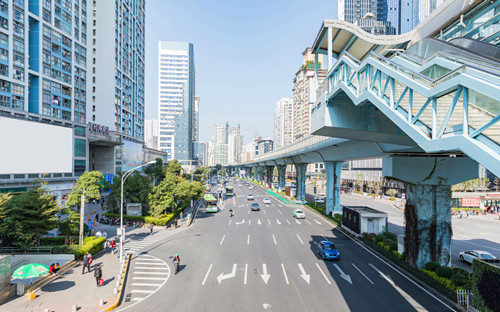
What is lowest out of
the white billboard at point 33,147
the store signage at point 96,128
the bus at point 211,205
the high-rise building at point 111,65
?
the bus at point 211,205

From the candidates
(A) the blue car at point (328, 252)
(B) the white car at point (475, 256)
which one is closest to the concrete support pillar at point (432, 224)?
(A) the blue car at point (328, 252)

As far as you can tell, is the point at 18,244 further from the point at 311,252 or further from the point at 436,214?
the point at 436,214

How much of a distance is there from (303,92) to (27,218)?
15076 cm

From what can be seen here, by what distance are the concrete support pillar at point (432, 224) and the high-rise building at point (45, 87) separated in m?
41.5

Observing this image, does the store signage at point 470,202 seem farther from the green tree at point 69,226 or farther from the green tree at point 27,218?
the green tree at point 27,218

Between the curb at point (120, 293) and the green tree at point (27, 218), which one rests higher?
the green tree at point (27, 218)

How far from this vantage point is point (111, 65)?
6900cm

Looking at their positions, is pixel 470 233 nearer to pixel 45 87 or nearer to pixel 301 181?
pixel 301 181

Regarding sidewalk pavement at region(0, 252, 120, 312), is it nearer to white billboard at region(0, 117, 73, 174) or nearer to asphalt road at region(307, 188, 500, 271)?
white billboard at region(0, 117, 73, 174)

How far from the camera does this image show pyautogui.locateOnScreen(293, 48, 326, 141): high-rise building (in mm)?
150125

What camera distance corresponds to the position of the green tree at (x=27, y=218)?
838 inches

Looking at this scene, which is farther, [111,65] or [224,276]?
[111,65]

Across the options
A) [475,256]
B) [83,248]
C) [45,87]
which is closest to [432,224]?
[475,256]

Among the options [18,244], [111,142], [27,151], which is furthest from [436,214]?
[111,142]
